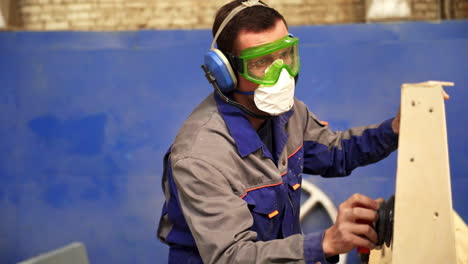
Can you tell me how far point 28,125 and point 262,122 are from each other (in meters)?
2.89

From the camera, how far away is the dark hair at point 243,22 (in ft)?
7.92

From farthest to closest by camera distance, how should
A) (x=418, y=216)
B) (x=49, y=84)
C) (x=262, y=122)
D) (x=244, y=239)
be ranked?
1. (x=49, y=84)
2. (x=262, y=122)
3. (x=244, y=239)
4. (x=418, y=216)

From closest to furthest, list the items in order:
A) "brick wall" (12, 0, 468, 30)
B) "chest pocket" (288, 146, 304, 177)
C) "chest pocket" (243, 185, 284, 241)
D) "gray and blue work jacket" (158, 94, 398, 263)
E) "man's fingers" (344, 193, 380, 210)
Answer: "man's fingers" (344, 193, 380, 210)
"gray and blue work jacket" (158, 94, 398, 263)
"chest pocket" (243, 185, 284, 241)
"chest pocket" (288, 146, 304, 177)
"brick wall" (12, 0, 468, 30)

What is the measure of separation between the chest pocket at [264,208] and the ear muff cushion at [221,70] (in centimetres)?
44

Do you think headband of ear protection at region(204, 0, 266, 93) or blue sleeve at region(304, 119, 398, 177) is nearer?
headband of ear protection at region(204, 0, 266, 93)

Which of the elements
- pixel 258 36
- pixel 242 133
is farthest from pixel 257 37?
pixel 242 133

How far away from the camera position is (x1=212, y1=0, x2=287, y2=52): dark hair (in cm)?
241

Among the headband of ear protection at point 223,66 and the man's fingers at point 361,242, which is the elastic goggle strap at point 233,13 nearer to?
the headband of ear protection at point 223,66

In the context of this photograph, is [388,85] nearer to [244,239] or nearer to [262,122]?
[262,122]

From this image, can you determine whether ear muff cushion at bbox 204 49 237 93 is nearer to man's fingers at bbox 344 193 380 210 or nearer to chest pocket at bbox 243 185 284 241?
chest pocket at bbox 243 185 284 241

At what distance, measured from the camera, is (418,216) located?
1.89 meters

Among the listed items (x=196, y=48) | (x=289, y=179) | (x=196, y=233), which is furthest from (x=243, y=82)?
(x=196, y=48)

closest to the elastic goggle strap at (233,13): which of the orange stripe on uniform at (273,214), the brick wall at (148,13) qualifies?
the orange stripe on uniform at (273,214)

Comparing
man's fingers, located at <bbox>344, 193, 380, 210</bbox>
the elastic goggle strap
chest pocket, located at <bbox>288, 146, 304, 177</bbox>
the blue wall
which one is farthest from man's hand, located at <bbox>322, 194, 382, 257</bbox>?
the blue wall
